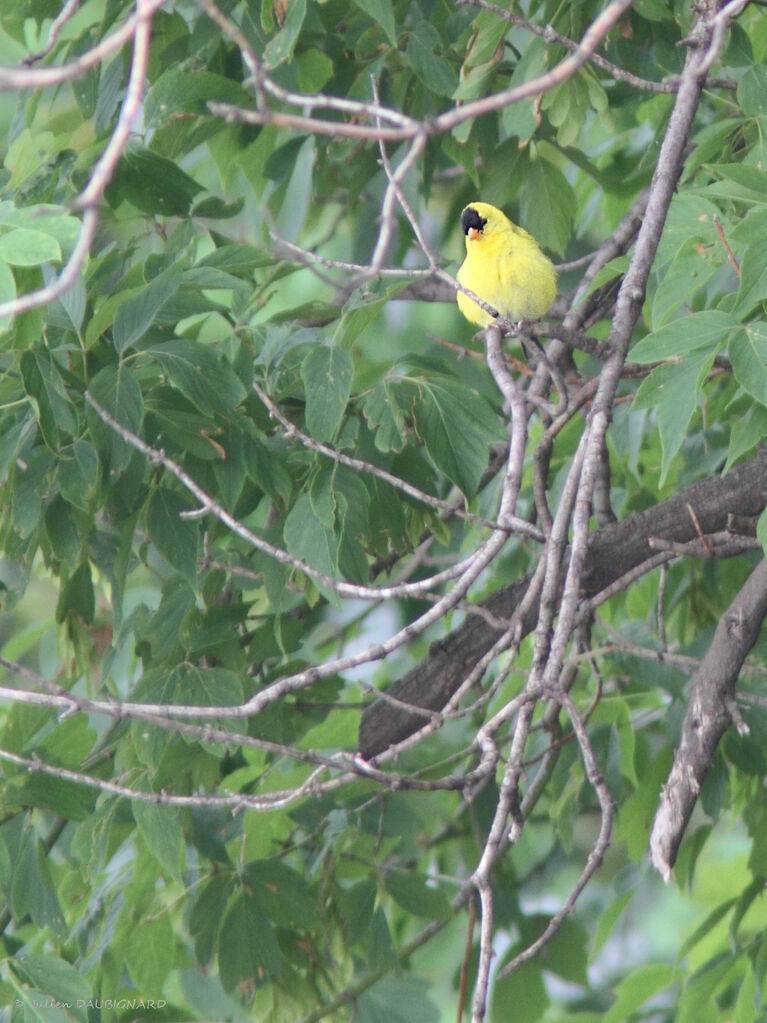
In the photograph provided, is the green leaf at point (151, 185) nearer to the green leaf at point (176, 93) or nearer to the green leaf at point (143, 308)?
the green leaf at point (176, 93)

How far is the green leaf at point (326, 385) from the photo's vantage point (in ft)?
6.81

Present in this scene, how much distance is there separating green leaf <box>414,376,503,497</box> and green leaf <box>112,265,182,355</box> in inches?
20.5

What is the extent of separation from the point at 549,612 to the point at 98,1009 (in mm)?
1410

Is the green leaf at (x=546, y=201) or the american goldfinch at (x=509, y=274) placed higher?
the green leaf at (x=546, y=201)

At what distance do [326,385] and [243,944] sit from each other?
1312 millimetres

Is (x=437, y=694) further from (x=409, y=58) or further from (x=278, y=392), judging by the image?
(x=409, y=58)

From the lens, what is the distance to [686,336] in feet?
6.03

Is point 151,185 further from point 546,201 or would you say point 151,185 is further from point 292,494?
point 546,201

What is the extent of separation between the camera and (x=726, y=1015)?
114 inches

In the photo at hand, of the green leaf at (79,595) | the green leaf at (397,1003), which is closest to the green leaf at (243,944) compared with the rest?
the green leaf at (397,1003)

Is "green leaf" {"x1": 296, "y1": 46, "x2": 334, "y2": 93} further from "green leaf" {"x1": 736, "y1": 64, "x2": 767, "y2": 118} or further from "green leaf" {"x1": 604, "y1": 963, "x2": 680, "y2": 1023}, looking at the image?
"green leaf" {"x1": 604, "y1": 963, "x2": 680, "y2": 1023}

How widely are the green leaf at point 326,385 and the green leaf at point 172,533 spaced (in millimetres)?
447

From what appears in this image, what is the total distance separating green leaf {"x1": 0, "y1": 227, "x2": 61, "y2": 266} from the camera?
173 cm

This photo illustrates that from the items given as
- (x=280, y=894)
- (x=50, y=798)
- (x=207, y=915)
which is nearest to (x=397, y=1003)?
(x=280, y=894)
